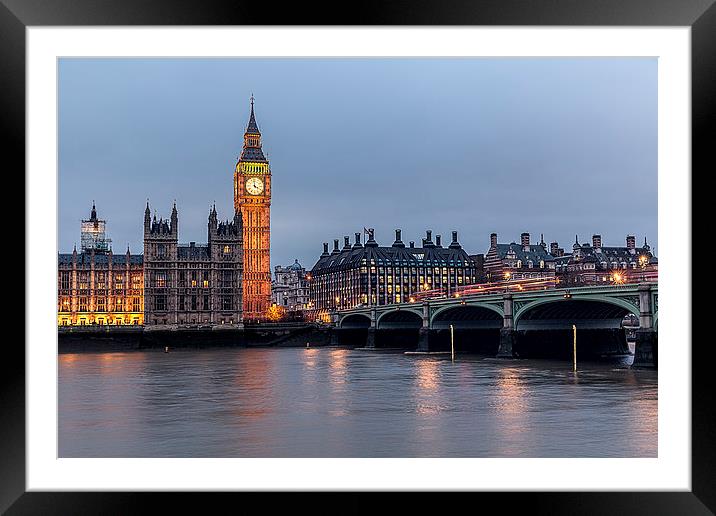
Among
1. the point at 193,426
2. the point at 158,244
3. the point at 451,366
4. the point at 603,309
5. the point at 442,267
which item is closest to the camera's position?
the point at 193,426

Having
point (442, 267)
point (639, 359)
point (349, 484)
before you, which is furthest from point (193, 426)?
point (442, 267)

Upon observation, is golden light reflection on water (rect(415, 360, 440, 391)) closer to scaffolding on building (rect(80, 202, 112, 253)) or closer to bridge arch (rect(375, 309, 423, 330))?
bridge arch (rect(375, 309, 423, 330))

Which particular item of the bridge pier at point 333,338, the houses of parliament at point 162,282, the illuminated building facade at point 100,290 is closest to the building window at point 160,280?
the houses of parliament at point 162,282

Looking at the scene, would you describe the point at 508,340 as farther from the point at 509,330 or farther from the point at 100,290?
the point at 100,290

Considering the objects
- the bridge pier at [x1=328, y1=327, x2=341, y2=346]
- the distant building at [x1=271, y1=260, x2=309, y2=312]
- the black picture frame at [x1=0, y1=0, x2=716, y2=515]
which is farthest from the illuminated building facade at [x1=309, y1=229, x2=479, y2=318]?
the black picture frame at [x1=0, y1=0, x2=716, y2=515]

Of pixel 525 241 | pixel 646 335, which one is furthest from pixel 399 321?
pixel 525 241
